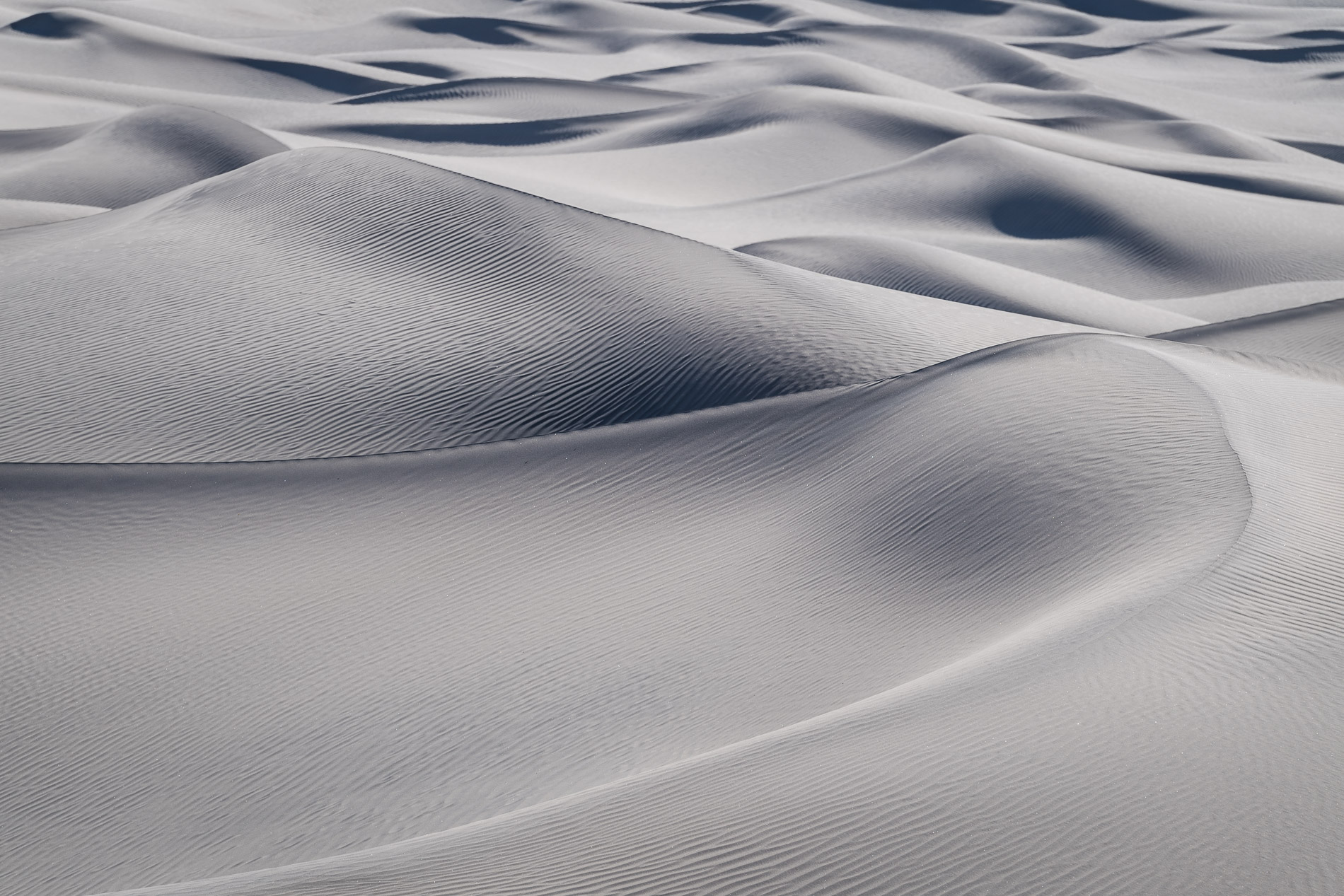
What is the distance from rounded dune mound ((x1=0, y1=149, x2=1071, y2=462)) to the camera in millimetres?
8484

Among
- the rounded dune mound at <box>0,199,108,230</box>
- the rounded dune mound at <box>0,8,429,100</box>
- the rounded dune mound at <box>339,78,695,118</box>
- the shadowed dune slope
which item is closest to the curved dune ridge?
the shadowed dune slope

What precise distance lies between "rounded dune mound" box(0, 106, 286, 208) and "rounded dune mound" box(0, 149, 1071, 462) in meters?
4.58

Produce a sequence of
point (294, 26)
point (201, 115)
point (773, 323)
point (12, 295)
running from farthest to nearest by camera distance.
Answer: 1. point (294, 26)
2. point (201, 115)
3. point (12, 295)
4. point (773, 323)

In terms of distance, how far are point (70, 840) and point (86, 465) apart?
10.9 ft

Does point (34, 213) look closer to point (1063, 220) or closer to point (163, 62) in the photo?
point (1063, 220)

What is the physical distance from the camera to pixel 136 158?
16703 millimetres

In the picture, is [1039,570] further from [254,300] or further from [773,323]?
[254,300]

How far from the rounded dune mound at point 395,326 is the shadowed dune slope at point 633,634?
428mm

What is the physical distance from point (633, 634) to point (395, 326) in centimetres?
429

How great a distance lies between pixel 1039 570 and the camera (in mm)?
5750

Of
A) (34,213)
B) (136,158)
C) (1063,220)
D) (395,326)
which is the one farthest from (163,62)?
(395,326)

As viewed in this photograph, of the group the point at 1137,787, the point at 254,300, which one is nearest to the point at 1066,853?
the point at 1137,787

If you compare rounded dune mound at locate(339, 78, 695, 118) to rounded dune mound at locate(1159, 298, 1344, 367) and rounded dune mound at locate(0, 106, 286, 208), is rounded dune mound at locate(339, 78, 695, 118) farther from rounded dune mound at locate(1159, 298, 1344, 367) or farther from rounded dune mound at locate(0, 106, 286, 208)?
rounded dune mound at locate(1159, 298, 1344, 367)

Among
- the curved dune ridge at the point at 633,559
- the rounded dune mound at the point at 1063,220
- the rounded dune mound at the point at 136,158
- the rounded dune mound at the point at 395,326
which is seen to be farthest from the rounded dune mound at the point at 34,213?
the rounded dune mound at the point at 1063,220
